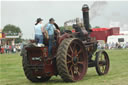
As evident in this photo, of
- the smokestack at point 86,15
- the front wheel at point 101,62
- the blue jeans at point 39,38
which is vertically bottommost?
the front wheel at point 101,62

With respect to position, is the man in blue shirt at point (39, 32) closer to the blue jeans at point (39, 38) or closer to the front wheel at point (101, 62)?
the blue jeans at point (39, 38)

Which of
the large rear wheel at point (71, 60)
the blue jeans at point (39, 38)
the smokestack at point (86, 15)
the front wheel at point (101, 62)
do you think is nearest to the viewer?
the large rear wheel at point (71, 60)

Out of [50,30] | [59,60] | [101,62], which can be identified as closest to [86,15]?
[101,62]

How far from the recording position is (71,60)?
863 centimetres

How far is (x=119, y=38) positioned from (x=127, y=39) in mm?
1395

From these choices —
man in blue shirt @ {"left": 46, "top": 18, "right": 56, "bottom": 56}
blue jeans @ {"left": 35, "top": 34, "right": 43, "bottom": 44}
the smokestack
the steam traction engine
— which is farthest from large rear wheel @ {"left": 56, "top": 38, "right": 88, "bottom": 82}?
the smokestack

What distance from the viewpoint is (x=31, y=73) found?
8.70 m

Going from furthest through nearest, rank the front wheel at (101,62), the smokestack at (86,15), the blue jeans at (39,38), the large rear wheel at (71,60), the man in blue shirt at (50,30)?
the smokestack at (86,15), the front wheel at (101,62), the blue jeans at (39,38), the man in blue shirt at (50,30), the large rear wheel at (71,60)

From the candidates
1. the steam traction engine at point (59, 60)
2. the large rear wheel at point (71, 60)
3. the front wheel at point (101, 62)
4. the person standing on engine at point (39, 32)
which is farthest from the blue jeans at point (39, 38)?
the front wheel at point (101, 62)

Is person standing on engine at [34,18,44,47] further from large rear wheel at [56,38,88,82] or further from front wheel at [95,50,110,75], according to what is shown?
front wheel at [95,50,110,75]

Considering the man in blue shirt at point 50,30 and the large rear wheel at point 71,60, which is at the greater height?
the man in blue shirt at point 50,30

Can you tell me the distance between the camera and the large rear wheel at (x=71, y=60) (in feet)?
26.7

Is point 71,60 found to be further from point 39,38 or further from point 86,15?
point 86,15

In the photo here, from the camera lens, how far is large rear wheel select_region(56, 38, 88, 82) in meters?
8.13
